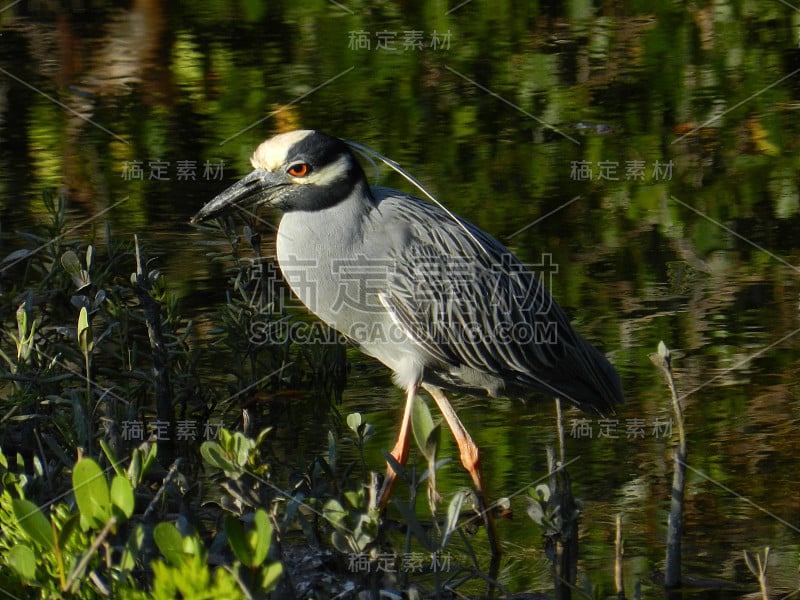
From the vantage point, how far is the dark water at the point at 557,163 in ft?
15.0

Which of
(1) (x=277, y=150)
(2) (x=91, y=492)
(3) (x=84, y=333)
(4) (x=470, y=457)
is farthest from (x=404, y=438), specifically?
(2) (x=91, y=492)

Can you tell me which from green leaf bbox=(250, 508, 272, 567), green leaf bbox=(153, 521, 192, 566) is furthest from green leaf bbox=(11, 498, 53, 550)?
green leaf bbox=(250, 508, 272, 567)

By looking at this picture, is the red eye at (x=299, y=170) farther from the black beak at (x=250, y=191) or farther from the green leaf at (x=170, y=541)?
the green leaf at (x=170, y=541)

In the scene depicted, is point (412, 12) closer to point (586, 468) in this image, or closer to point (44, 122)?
point (44, 122)

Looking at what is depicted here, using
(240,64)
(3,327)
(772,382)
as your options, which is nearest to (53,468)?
(3,327)

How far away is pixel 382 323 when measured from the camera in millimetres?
4695

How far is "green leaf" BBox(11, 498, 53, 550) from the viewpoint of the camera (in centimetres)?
279

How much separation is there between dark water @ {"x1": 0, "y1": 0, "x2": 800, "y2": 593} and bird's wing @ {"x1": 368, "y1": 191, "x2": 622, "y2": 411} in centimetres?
28

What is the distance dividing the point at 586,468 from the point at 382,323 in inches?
35.8

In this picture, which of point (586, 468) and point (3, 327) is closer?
point (586, 468)

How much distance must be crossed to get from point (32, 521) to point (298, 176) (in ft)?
6.84

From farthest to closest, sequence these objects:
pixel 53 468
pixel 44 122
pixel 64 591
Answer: pixel 44 122 → pixel 53 468 → pixel 64 591

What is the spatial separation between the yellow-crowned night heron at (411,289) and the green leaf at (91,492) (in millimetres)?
1709

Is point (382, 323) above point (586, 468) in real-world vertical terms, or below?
above
